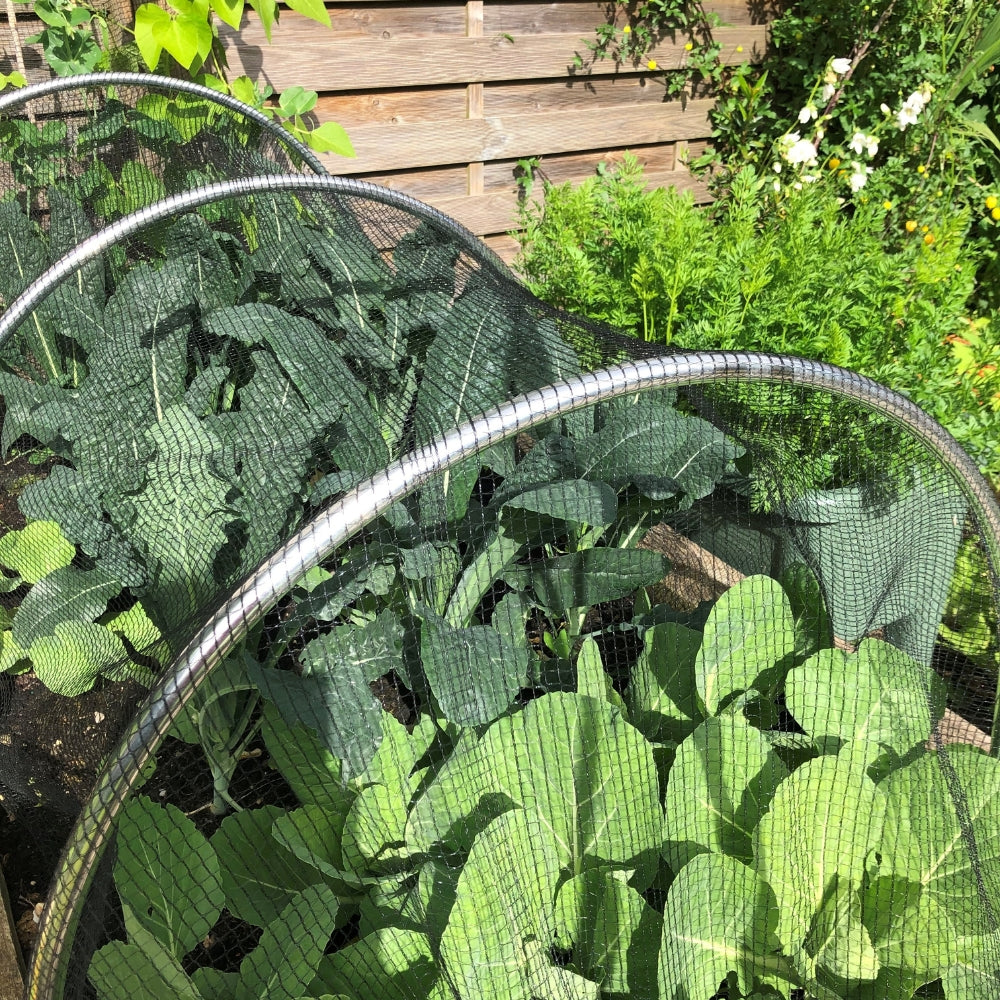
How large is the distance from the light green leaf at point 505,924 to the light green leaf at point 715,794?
0.21 metres

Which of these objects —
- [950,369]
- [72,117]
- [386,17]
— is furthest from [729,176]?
[72,117]

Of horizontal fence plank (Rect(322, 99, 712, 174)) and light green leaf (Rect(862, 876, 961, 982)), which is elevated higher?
horizontal fence plank (Rect(322, 99, 712, 174))

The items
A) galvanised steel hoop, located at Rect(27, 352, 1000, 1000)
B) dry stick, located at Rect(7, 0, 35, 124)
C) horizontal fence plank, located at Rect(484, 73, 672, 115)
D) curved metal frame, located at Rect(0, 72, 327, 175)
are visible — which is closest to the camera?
galvanised steel hoop, located at Rect(27, 352, 1000, 1000)

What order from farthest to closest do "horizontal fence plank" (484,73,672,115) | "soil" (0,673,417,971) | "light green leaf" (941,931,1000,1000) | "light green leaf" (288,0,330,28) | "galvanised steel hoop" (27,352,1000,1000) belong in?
"horizontal fence plank" (484,73,672,115) < "light green leaf" (288,0,330,28) < "soil" (0,673,417,971) < "light green leaf" (941,931,1000,1000) < "galvanised steel hoop" (27,352,1000,1000)

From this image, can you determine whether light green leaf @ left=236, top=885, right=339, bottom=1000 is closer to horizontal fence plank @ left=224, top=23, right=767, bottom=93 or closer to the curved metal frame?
the curved metal frame

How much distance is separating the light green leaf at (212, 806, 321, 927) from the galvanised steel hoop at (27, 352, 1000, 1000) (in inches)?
16.5

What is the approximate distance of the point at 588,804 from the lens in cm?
120

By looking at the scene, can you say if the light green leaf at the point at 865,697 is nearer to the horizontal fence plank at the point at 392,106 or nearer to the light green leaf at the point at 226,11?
the light green leaf at the point at 226,11

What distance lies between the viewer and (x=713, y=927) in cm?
106

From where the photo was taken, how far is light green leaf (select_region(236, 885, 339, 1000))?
3.20 feet

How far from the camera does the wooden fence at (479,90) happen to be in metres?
2.76

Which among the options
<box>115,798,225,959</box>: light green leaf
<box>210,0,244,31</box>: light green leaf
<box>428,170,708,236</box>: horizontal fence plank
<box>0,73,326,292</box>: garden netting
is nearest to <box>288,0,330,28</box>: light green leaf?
<box>210,0,244,31</box>: light green leaf

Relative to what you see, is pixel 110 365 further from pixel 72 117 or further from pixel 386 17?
pixel 386 17

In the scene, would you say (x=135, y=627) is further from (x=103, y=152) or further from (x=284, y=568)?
(x=103, y=152)
